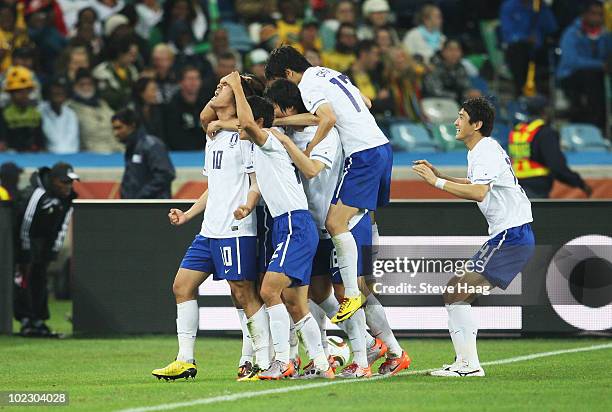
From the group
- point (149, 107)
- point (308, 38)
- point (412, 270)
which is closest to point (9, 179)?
point (149, 107)

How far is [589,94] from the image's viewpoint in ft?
66.3

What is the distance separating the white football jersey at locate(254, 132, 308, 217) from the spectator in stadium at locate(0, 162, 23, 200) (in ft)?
21.2

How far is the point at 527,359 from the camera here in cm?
1193

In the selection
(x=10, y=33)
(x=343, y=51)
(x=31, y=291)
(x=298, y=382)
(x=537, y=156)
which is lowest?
(x=31, y=291)

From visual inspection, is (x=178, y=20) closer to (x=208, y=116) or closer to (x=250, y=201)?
(x=208, y=116)

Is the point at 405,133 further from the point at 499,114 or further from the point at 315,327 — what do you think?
the point at 315,327

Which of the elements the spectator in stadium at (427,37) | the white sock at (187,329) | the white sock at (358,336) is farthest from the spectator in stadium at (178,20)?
the white sock at (358,336)

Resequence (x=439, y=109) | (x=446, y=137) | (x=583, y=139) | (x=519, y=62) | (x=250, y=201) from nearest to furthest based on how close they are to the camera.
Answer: (x=250, y=201) → (x=446, y=137) → (x=583, y=139) → (x=439, y=109) → (x=519, y=62)

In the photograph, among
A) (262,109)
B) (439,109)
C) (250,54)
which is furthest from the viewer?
(439,109)

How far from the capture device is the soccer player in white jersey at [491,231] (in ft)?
33.3

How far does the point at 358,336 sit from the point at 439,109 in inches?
382

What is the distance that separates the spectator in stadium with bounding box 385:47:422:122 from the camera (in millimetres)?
19484

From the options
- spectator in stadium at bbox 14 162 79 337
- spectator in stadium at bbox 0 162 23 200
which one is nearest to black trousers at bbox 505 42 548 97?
spectator in stadium at bbox 0 162 23 200

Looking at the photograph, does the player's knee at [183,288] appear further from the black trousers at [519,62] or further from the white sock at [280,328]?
the black trousers at [519,62]
